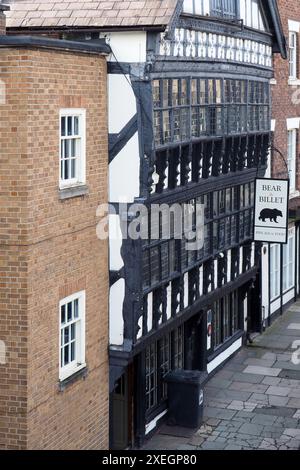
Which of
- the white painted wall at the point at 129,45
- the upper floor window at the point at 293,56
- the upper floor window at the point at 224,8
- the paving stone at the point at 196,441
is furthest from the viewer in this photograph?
the upper floor window at the point at 293,56

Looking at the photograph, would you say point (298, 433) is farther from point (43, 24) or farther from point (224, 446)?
point (43, 24)

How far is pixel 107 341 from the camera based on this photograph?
1605 centimetres

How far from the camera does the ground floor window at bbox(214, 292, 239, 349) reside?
23016 millimetres

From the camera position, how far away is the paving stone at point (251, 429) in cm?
1858

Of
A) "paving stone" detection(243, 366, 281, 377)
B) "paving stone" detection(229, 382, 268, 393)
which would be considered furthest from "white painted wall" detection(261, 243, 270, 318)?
"paving stone" detection(229, 382, 268, 393)

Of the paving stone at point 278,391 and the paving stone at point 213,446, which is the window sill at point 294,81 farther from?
A: the paving stone at point 213,446

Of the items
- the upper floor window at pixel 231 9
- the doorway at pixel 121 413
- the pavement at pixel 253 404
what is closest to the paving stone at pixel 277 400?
the pavement at pixel 253 404

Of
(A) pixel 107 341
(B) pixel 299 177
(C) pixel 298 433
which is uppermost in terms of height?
(B) pixel 299 177

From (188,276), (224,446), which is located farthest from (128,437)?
(188,276)

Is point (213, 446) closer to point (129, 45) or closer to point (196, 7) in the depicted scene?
point (129, 45)

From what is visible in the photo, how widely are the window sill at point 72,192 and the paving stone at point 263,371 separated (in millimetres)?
9366

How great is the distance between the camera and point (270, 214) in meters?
22.0

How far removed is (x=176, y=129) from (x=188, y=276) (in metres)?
3.31

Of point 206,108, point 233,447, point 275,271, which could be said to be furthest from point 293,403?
point 275,271
